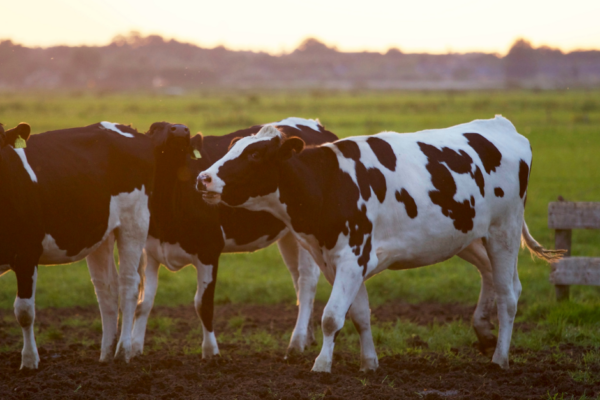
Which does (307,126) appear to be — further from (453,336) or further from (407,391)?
(407,391)

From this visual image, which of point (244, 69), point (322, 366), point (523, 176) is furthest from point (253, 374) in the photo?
point (244, 69)

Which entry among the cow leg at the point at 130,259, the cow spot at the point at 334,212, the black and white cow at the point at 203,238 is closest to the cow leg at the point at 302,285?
the black and white cow at the point at 203,238

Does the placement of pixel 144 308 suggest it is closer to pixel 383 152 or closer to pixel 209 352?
pixel 209 352

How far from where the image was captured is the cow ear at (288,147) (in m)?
5.34

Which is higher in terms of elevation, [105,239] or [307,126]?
[307,126]

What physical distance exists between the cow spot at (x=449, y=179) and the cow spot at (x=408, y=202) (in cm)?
20

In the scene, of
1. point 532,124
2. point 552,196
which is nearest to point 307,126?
point 552,196

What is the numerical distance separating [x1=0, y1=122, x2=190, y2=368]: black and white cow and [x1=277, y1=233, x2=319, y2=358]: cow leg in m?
1.70

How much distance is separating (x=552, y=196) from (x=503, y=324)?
38.8ft

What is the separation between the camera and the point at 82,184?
6.18m

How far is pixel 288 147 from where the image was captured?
5355mm

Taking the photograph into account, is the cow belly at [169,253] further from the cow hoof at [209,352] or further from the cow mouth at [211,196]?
the cow mouth at [211,196]

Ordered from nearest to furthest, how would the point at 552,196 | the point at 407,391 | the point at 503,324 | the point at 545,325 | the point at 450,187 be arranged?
the point at 407,391 < the point at 450,187 < the point at 503,324 < the point at 545,325 < the point at 552,196

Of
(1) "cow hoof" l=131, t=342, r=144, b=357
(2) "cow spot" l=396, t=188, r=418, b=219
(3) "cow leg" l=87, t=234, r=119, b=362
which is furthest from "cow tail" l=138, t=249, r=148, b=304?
(2) "cow spot" l=396, t=188, r=418, b=219
